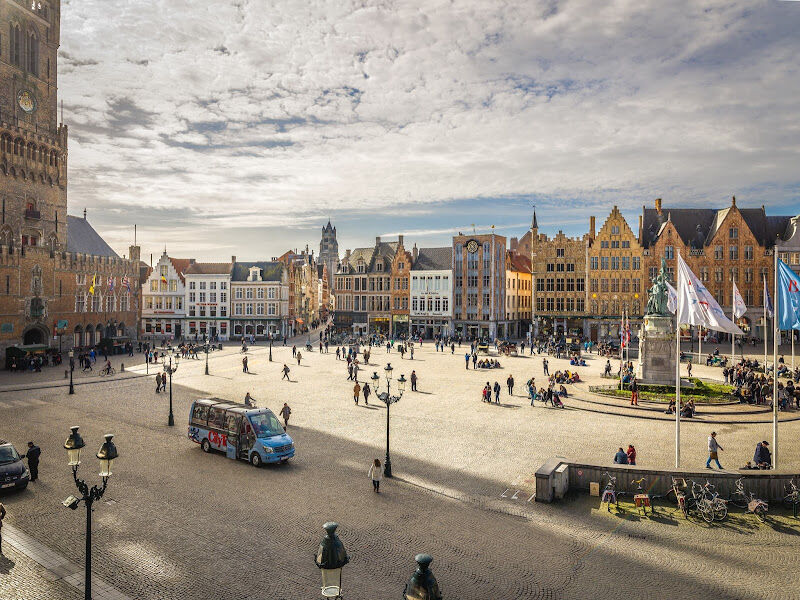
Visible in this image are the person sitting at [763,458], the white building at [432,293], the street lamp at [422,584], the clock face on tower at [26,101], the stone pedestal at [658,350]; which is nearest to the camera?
the street lamp at [422,584]

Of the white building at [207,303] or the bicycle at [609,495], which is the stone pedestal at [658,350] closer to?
the bicycle at [609,495]

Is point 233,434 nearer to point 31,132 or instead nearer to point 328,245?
point 31,132

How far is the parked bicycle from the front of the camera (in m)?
15.2

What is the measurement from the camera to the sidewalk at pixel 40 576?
1116 centimetres

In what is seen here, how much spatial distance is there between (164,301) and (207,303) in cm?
710

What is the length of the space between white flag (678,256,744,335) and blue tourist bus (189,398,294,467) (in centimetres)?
1603

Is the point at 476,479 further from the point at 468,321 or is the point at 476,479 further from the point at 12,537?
the point at 468,321

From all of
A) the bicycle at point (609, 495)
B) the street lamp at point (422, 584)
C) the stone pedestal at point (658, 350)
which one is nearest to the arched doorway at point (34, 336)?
the stone pedestal at point (658, 350)

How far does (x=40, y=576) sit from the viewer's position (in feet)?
39.0

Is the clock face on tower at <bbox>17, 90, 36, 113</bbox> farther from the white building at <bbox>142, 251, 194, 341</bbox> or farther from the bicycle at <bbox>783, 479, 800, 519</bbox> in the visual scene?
the bicycle at <bbox>783, 479, 800, 519</bbox>

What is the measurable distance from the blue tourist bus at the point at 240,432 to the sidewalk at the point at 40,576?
24.6 ft

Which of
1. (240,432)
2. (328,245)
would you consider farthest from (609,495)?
(328,245)

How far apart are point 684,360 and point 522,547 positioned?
1715 inches

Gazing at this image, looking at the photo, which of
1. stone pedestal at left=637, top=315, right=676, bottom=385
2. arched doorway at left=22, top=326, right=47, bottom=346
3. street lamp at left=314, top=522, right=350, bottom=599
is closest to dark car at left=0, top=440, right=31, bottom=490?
street lamp at left=314, top=522, right=350, bottom=599
